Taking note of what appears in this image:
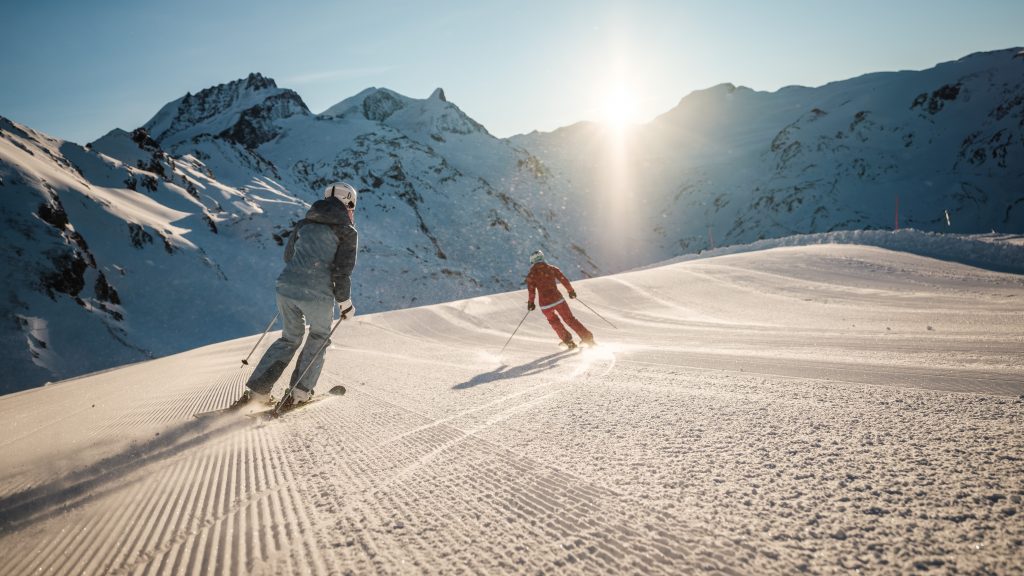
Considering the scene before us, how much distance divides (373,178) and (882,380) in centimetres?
6234

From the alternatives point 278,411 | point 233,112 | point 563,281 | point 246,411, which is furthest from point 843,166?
point 233,112

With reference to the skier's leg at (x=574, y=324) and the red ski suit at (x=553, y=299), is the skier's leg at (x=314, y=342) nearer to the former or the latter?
the red ski suit at (x=553, y=299)

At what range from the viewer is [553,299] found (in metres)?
7.10

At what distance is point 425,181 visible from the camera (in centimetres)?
6322

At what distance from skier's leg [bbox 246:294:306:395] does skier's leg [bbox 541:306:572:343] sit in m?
3.87

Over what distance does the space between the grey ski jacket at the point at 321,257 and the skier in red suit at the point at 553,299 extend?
359 centimetres

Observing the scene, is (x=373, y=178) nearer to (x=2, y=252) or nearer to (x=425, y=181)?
(x=425, y=181)

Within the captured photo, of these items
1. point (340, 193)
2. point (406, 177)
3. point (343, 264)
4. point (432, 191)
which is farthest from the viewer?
point (432, 191)

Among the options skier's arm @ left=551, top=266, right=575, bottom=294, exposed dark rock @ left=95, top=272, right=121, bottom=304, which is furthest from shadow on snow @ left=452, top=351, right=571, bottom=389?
exposed dark rock @ left=95, top=272, right=121, bottom=304

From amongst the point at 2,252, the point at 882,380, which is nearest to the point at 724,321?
the point at 882,380

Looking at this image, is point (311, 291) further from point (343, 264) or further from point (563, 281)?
point (563, 281)

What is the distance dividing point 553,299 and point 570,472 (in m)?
5.39

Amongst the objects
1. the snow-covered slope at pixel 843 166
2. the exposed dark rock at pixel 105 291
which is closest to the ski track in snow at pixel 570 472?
the exposed dark rock at pixel 105 291

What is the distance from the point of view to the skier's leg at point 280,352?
139 inches
